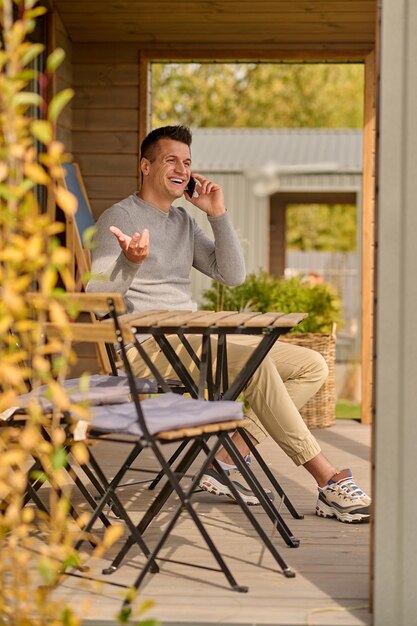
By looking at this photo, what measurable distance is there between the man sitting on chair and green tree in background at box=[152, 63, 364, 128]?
1968 cm

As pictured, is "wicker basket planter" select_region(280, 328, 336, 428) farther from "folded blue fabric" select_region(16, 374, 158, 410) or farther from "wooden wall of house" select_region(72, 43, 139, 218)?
"folded blue fabric" select_region(16, 374, 158, 410)

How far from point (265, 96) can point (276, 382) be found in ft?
72.5

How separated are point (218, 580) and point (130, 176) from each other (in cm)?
407

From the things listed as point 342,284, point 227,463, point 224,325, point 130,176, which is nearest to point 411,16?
point 224,325

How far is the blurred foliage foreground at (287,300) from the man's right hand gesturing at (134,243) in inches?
124

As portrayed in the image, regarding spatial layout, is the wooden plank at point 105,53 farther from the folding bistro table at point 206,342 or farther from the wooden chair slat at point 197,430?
the wooden chair slat at point 197,430

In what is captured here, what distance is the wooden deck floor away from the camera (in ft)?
9.30

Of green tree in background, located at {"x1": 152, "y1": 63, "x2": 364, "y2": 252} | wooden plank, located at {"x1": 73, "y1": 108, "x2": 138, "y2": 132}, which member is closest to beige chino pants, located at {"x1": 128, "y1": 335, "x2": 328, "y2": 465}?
wooden plank, located at {"x1": 73, "y1": 108, "x2": 138, "y2": 132}

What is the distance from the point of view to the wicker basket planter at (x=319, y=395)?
21.2 ft

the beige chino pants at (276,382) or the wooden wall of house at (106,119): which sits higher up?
the wooden wall of house at (106,119)

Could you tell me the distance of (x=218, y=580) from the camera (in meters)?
3.17

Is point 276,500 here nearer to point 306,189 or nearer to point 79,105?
point 79,105

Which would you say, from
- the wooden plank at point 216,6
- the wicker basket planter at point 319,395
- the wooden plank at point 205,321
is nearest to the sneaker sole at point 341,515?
the wooden plank at point 205,321

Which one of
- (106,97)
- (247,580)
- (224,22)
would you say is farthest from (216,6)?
(247,580)
